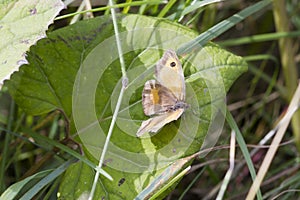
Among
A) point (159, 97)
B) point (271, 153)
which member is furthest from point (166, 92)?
point (271, 153)

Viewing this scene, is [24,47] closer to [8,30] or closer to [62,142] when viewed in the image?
[8,30]

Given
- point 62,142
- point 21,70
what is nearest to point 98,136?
point 62,142

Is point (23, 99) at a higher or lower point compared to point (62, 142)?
higher

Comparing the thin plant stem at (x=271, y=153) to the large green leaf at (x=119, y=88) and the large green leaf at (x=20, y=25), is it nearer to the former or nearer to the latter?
the large green leaf at (x=119, y=88)

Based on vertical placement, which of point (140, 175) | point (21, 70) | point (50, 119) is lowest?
point (140, 175)

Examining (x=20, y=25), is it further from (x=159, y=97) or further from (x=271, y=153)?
(x=271, y=153)

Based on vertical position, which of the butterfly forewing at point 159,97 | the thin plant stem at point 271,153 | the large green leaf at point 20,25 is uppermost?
the large green leaf at point 20,25

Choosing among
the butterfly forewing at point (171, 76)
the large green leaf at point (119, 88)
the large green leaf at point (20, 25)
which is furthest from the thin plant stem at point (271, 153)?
the large green leaf at point (20, 25)
